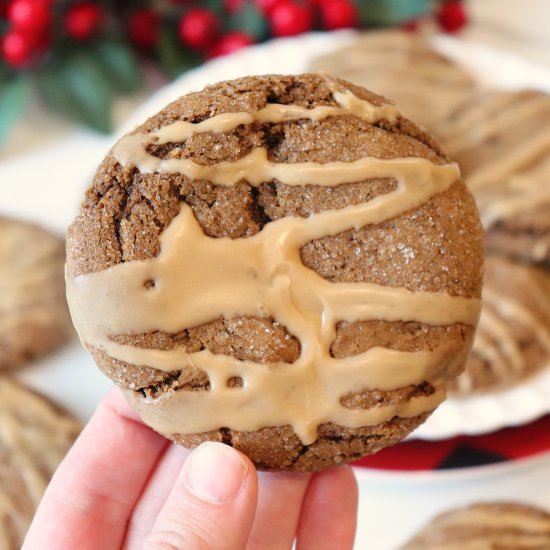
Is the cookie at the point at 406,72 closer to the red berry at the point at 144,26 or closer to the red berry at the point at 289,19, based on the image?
the red berry at the point at 289,19

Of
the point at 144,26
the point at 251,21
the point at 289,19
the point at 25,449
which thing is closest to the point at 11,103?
the point at 144,26

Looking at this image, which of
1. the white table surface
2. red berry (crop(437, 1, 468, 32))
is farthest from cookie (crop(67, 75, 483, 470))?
red berry (crop(437, 1, 468, 32))

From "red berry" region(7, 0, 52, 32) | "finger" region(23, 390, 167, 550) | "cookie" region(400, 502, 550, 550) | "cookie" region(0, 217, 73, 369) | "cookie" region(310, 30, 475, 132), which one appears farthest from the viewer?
"red berry" region(7, 0, 52, 32)

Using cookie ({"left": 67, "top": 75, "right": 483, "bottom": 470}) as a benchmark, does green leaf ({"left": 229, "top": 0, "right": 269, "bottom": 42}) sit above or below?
below

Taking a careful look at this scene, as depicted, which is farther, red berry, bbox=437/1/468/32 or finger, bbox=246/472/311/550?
red berry, bbox=437/1/468/32

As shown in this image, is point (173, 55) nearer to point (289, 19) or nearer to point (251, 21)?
point (251, 21)

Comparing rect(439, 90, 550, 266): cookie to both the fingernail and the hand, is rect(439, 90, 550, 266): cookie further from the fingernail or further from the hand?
the fingernail

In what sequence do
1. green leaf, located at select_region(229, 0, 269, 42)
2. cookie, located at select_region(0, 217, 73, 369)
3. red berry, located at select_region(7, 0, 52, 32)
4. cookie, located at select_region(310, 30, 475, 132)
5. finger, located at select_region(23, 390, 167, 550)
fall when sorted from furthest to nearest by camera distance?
green leaf, located at select_region(229, 0, 269, 42)
red berry, located at select_region(7, 0, 52, 32)
cookie, located at select_region(310, 30, 475, 132)
cookie, located at select_region(0, 217, 73, 369)
finger, located at select_region(23, 390, 167, 550)
